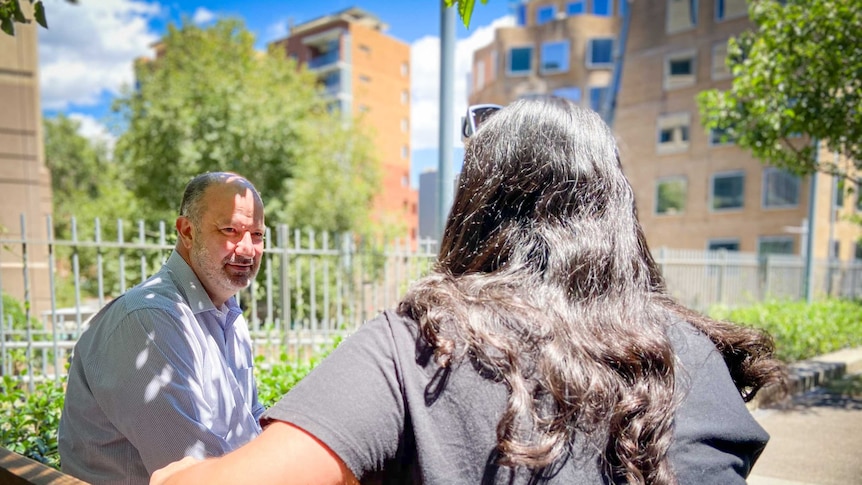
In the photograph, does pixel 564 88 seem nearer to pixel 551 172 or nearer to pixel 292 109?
pixel 292 109

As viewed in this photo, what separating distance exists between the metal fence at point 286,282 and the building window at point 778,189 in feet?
27.0

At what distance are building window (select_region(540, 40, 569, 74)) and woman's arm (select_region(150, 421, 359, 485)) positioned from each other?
3830 centimetres

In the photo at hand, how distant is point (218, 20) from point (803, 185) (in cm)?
2353

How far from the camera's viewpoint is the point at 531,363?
970 millimetres

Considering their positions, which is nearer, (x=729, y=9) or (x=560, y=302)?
(x=560, y=302)

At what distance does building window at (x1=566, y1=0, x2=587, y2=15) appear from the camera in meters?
38.7

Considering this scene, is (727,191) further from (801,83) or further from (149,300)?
(149,300)

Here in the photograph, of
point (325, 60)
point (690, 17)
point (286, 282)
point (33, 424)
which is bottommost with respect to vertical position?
point (33, 424)

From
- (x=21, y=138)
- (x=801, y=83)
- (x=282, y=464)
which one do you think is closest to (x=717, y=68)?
(x=801, y=83)

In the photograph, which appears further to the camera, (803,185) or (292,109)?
(803,185)

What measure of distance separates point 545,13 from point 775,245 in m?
23.0

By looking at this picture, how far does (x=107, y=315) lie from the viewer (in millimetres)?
1957

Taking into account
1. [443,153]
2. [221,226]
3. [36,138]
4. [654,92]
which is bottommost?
[221,226]

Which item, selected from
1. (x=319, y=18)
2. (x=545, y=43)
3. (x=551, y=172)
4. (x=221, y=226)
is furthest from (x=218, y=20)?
(x=319, y=18)
